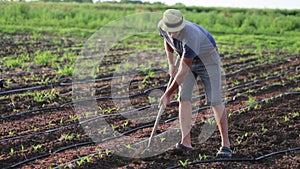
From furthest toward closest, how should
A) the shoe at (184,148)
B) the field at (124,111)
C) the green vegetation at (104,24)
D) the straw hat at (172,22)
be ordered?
1. the green vegetation at (104,24)
2. the shoe at (184,148)
3. the field at (124,111)
4. the straw hat at (172,22)

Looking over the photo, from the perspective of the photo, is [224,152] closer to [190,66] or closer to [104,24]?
[190,66]

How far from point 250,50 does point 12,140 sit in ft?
32.9

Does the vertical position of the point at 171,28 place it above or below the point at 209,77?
above

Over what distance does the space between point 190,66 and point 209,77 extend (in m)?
0.21

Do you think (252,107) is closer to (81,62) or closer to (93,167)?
(93,167)

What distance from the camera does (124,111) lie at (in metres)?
6.77

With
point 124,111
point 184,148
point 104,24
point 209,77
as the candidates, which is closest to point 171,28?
point 209,77

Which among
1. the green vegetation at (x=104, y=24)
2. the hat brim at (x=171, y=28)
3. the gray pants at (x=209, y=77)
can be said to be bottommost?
the green vegetation at (x=104, y=24)

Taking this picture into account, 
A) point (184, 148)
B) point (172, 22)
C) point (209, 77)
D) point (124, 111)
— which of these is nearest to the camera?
point (172, 22)

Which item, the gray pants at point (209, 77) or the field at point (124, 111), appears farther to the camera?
the field at point (124, 111)

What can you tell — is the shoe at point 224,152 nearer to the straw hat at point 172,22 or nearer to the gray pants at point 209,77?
the gray pants at point 209,77

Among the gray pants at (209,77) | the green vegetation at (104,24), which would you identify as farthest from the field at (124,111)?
the green vegetation at (104,24)

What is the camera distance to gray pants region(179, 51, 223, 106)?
4723 millimetres

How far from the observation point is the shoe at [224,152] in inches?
187
